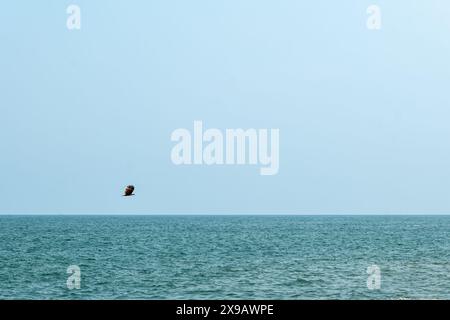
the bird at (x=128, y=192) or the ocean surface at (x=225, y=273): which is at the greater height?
the bird at (x=128, y=192)

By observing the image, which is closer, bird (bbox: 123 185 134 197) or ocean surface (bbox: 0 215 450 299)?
bird (bbox: 123 185 134 197)

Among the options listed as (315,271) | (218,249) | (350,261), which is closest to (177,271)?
(315,271)

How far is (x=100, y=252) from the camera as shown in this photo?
89375 millimetres

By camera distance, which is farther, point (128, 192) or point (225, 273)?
point (225, 273)

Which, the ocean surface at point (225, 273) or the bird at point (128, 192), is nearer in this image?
the bird at point (128, 192)

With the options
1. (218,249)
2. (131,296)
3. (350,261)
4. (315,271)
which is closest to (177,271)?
(315,271)

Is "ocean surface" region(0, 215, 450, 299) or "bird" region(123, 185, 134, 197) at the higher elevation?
"bird" region(123, 185, 134, 197)

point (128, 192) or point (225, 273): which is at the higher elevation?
point (128, 192)
